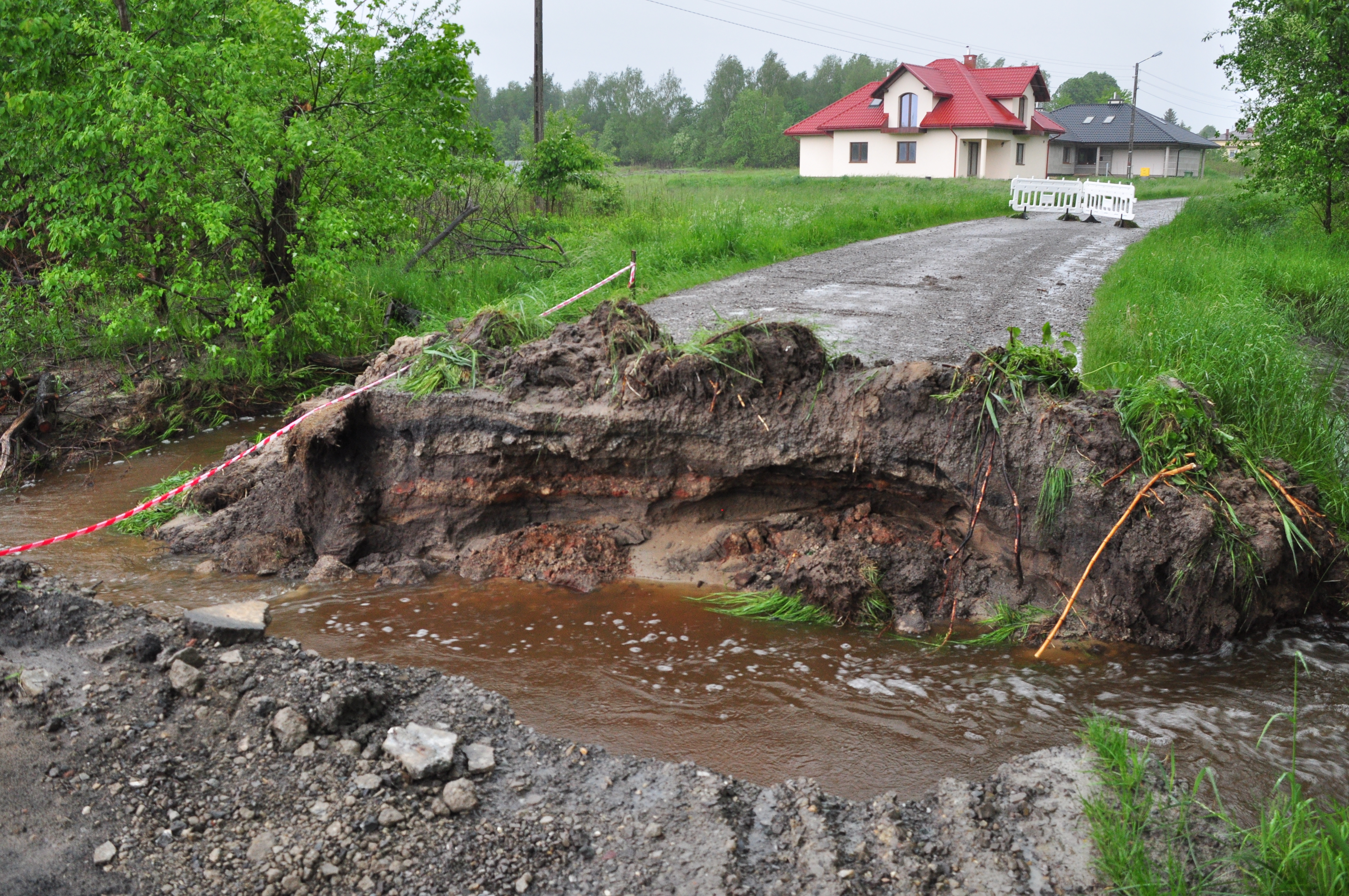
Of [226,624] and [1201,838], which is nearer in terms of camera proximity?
[1201,838]

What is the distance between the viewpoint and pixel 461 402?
6363 mm

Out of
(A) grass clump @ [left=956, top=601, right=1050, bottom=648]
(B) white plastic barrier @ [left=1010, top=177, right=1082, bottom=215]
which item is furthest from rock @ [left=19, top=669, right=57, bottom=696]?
(B) white plastic barrier @ [left=1010, top=177, right=1082, bottom=215]

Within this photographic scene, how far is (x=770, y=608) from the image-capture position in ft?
18.5

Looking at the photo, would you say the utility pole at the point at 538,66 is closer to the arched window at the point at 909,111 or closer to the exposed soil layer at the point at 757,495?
the exposed soil layer at the point at 757,495

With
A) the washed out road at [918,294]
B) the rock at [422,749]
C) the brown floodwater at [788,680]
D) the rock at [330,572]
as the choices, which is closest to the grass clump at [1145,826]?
the brown floodwater at [788,680]

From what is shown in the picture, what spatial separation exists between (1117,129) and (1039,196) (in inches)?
1515

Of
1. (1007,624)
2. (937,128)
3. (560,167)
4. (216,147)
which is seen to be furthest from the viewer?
(937,128)

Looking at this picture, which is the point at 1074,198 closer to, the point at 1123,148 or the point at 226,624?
the point at 226,624

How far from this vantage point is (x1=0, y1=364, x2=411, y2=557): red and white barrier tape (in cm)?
643

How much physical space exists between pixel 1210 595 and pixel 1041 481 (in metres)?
1.05

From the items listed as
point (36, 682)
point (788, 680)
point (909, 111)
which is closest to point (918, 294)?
point (788, 680)

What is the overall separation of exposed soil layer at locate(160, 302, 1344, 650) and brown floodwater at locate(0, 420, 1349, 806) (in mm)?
251

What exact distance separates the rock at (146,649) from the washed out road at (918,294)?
430 cm

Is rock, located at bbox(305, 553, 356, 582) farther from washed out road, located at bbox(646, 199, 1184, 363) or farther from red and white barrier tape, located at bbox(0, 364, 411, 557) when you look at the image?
washed out road, located at bbox(646, 199, 1184, 363)
